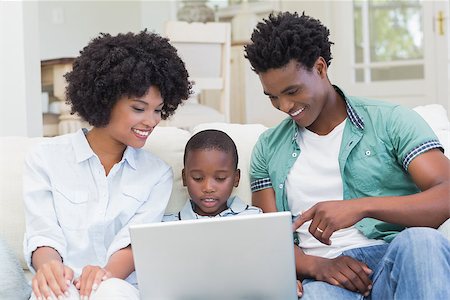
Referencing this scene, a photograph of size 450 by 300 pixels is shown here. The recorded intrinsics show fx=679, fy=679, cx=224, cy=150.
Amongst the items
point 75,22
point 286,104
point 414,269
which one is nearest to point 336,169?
point 286,104

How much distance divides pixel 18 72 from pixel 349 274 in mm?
1981

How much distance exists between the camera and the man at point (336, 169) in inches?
54.7

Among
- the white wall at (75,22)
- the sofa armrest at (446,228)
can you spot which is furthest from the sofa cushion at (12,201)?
the white wall at (75,22)

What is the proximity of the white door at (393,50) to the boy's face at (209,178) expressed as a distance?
8.51 ft

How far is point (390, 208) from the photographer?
4.55 feet

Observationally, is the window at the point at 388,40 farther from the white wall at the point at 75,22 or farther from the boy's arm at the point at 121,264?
the boy's arm at the point at 121,264

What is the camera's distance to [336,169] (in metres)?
1.58

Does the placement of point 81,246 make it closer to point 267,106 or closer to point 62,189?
point 62,189

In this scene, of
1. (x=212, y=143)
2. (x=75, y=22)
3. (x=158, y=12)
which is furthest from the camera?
(x=158, y=12)

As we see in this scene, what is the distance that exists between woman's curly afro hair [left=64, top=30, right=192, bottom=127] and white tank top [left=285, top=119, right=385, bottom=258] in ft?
1.14

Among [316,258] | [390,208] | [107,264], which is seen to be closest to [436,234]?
[390,208]

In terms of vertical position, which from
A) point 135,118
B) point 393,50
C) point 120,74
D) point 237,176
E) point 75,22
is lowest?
point 237,176

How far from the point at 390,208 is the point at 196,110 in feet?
8.24

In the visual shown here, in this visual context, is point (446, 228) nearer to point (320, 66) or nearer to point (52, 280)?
point (320, 66)
